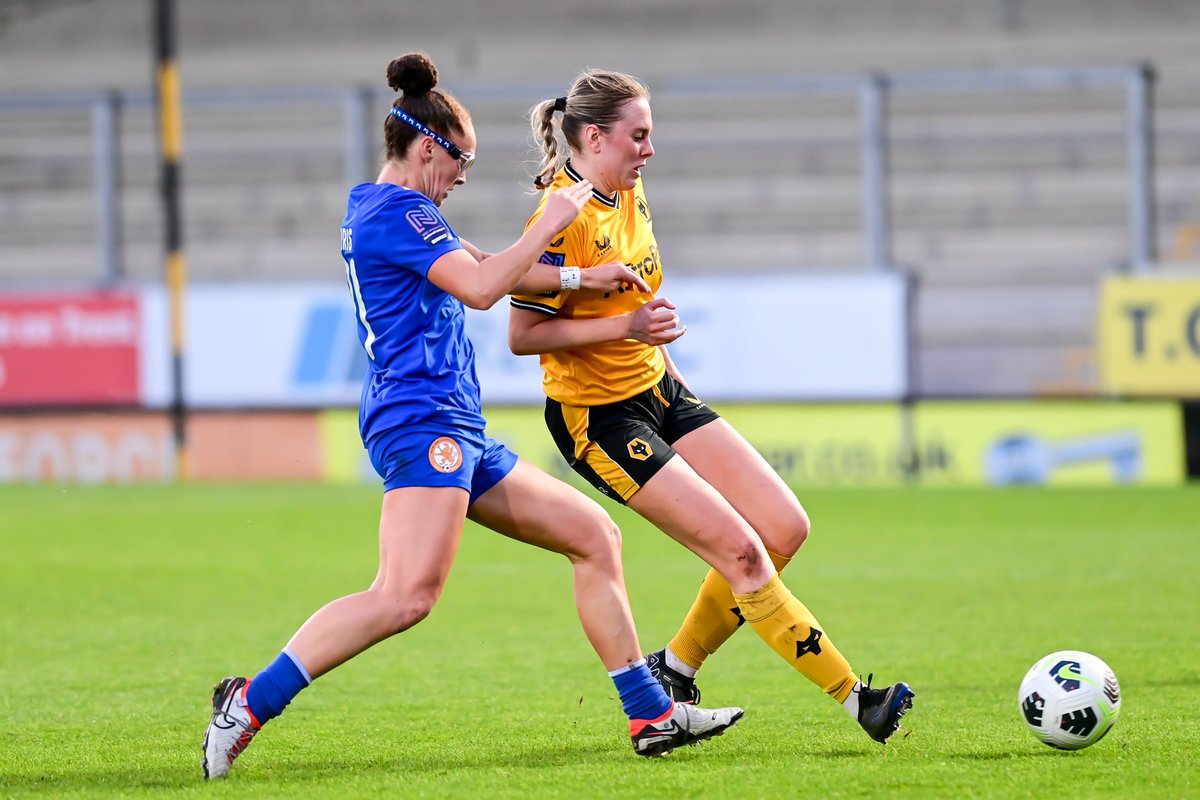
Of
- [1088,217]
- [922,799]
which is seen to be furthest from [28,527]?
[1088,217]

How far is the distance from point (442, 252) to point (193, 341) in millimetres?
11197

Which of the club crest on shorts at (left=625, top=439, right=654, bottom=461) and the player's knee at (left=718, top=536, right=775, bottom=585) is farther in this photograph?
the club crest on shorts at (left=625, top=439, right=654, bottom=461)

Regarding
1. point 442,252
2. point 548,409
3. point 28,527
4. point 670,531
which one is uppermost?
point 442,252

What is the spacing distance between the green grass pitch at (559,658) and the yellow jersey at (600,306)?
1050 mm

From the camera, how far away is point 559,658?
6699 millimetres

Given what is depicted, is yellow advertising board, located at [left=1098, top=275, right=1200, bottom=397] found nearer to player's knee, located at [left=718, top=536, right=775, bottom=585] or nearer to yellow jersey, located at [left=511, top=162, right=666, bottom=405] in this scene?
yellow jersey, located at [left=511, top=162, right=666, bottom=405]

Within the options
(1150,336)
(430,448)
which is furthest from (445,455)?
(1150,336)

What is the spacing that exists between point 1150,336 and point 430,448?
10.5 meters

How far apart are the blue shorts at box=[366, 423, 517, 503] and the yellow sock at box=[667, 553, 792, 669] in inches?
40.4

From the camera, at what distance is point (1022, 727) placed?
5.07 metres

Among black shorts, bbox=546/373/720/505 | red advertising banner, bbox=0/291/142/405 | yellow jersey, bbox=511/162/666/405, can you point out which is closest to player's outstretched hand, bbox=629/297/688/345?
yellow jersey, bbox=511/162/666/405

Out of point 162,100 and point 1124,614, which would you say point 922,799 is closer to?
point 1124,614

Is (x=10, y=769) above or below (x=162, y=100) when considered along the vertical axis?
below

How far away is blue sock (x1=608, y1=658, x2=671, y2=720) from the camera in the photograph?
A: 4727mm
